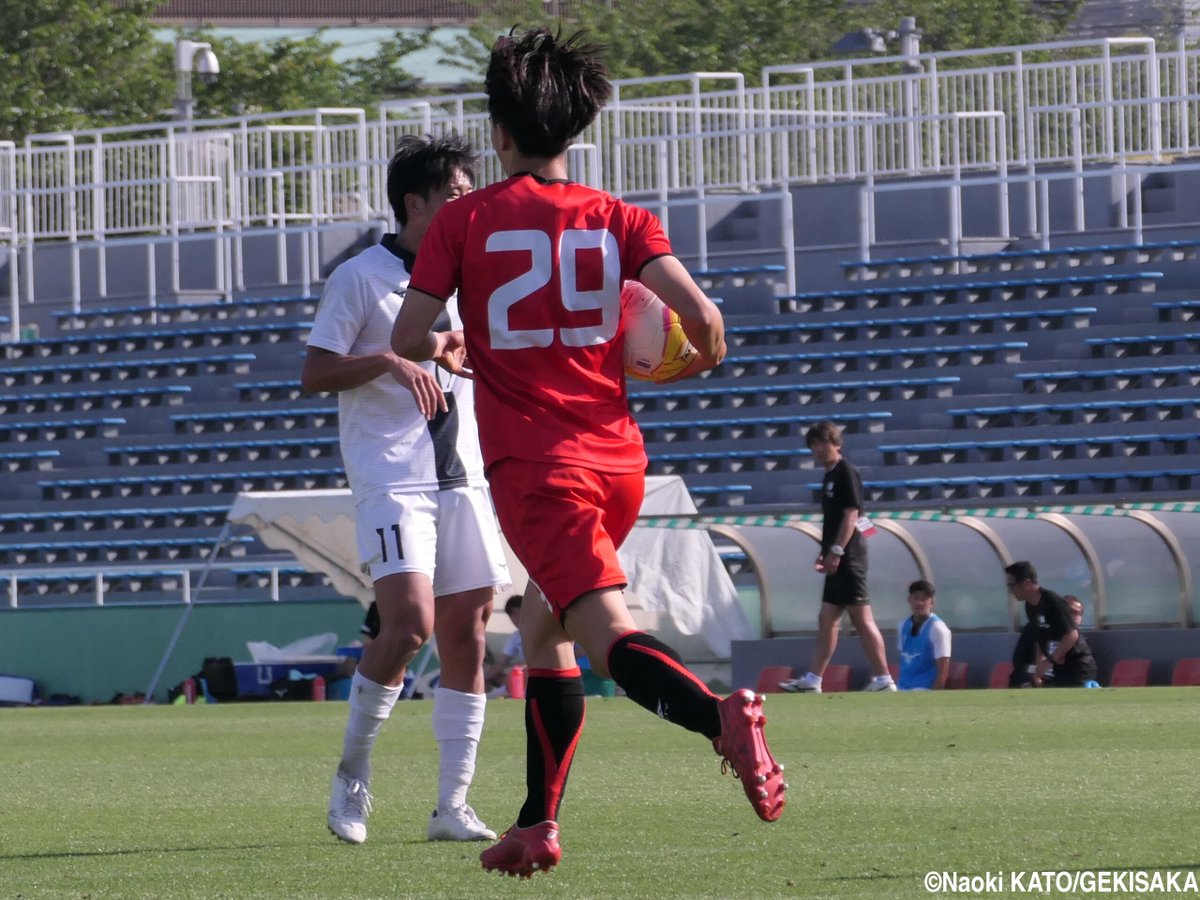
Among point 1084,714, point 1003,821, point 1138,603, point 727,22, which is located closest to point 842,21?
point 727,22

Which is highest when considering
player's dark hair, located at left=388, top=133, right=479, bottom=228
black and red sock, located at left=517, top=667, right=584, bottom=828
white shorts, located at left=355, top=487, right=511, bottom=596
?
player's dark hair, located at left=388, top=133, right=479, bottom=228

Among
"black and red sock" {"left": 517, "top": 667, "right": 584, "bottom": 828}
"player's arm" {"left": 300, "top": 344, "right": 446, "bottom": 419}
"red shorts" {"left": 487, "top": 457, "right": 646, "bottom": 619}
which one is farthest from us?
"player's arm" {"left": 300, "top": 344, "right": 446, "bottom": 419}

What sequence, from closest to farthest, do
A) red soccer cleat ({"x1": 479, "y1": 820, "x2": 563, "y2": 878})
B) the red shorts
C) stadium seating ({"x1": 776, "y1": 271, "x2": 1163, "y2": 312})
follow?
the red shorts → red soccer cleat ({"x1": 479, "y1": 820, "x2": 563, "y2": 878}) → stadium seating ({"x1": 776, "y1": 271, "x2": 1163, "y2": 312})

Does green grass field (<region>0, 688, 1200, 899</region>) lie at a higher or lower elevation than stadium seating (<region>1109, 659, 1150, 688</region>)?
higher

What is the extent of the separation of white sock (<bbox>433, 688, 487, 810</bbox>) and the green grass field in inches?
7.0

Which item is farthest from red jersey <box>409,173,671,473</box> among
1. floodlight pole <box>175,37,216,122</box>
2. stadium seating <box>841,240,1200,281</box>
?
floodlight pole <box>175,37,216,122</box>

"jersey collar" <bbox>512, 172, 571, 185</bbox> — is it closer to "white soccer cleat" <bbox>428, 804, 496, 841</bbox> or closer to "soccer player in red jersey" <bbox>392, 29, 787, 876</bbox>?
"soccer player in red jersey" <bbox>392, 29, 787, 876</bbox>

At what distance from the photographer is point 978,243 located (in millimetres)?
24562

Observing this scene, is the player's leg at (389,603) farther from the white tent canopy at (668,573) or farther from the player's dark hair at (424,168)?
the white tent canopy at (668,573)

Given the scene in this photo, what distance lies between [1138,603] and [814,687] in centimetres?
232

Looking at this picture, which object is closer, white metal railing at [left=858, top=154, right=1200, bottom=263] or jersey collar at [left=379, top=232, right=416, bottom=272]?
jersey collar at [left=379, top=232, right=416, bottom=272]

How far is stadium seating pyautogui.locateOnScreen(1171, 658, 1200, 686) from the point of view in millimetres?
14953

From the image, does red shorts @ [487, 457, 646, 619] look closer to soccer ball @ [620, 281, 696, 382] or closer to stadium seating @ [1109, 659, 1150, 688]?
soccer ball @ [620, 281, 696, 382]

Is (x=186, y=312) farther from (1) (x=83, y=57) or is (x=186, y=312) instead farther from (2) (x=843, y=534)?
(1) (x=83, y=57)
